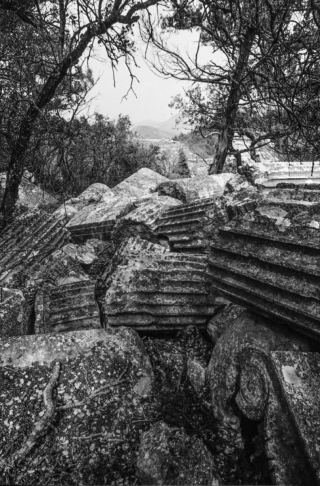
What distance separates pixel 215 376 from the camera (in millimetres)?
1748

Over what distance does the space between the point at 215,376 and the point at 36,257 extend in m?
2.24

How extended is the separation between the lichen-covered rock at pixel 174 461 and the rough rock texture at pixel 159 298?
98 cm

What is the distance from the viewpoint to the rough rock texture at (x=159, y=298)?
7.34 feet

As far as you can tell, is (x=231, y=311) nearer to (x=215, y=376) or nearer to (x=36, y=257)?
(x=215, y=376)

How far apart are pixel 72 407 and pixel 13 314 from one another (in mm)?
954

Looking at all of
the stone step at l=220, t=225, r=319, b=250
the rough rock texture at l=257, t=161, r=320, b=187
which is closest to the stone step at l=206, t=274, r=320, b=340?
the stone step at l=220, t=225, r=319, b=250

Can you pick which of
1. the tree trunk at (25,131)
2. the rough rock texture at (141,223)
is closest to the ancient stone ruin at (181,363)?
the rough rock texture at (141,223)

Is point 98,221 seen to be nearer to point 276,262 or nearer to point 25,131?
point 25,131

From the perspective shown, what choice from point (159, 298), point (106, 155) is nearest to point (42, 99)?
point (159, 298)

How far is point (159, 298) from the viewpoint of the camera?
2.26 metres

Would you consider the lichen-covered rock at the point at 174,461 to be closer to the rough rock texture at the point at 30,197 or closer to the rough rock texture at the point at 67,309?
the rough rock texture at the point at 67,309

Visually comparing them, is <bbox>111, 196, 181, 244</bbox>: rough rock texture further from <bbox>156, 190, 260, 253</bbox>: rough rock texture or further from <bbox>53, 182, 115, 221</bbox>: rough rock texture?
<bbox>53, 182, 115, 221</bbox>: rough rock texture

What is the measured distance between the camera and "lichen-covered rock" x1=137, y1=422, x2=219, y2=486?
1.16m

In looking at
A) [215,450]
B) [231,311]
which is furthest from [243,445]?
[231,311]
